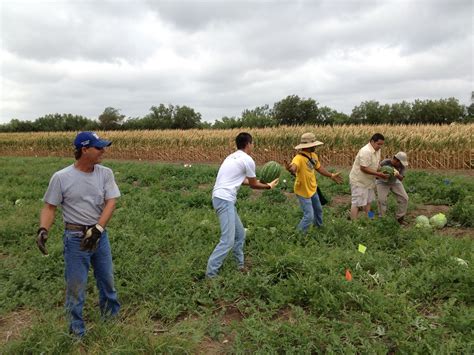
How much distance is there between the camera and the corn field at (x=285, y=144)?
593 inches

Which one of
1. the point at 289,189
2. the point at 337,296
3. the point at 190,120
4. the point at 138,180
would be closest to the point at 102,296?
the point at 337,296

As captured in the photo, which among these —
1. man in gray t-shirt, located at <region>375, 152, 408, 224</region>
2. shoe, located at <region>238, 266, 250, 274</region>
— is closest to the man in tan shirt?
man in gray t-shirt, located at <region>375, 152, 408, 224</region>

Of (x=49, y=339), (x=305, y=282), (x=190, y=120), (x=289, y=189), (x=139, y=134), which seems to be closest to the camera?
(x=49, y=339)

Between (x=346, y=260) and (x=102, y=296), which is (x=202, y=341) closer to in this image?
(x=102, y=296)

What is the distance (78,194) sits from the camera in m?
3.38

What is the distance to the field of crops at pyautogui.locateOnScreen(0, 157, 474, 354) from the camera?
3398 millimetres

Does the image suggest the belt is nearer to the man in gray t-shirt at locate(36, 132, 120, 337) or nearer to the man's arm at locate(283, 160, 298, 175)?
the man in gray t-shirt at locate(36, 132, 120, 337)

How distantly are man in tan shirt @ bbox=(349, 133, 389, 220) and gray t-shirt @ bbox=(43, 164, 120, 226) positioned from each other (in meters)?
4.72

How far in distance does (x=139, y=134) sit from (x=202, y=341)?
2545 centimetres

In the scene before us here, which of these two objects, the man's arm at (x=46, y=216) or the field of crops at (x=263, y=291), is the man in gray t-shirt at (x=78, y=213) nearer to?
the man's arm at (x=46, y=216)

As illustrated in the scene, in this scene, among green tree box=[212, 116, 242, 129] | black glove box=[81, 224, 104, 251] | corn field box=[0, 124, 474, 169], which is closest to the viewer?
black glove box=[81, 224, 104, 251]

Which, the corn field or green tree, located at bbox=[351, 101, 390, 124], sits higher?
green tree, located at bbox=[351, 101, 390, 124]

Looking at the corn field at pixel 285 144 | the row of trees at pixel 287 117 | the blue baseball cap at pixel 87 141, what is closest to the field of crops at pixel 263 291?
the blue baseball cap at pixel 87 141

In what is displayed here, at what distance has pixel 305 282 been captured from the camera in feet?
14.0
